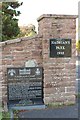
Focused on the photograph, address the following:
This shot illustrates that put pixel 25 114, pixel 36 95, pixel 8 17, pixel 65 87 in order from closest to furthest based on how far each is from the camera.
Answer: pixel 25 114, pixel 36 95, pixel 65 87, pixel 8 17

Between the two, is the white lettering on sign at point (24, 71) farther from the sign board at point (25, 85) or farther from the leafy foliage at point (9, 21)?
the leafy foliage at point (9, 21)

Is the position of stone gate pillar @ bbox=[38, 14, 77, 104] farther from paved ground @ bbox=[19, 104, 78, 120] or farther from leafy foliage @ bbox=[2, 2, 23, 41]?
leafy foliage @ bbox=[2, 2, 23, 41]

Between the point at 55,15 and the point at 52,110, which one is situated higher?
the point at 55,15

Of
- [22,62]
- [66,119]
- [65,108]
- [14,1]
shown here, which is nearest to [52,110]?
[65,108]

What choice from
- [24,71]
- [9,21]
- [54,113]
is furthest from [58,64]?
[9,21]

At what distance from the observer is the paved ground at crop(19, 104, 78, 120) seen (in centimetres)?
826

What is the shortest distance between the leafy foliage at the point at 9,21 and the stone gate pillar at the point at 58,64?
8.71m

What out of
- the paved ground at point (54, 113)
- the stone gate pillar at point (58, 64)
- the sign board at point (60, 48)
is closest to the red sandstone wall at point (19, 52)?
the stone gate pillar at point (58, 64)

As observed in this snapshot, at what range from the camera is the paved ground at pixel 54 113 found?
27.1ft

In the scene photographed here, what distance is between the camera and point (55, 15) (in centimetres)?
951

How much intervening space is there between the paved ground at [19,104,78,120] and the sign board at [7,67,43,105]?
1.26 feet

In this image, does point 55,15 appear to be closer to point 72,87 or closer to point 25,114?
point 72,87

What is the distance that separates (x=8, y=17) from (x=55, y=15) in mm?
9712

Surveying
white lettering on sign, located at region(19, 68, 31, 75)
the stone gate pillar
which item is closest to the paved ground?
the stone gate pillar
